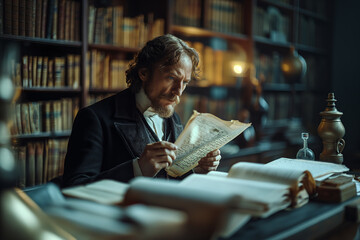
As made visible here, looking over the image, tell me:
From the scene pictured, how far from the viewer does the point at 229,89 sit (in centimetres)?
402

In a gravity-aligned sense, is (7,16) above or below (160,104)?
above

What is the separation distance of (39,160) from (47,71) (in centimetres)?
60

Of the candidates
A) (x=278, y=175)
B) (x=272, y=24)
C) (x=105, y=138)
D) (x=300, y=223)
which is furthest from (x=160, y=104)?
(x=272, y=24)

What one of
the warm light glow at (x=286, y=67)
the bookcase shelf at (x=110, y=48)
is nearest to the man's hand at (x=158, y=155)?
the bookcase shelf at (x=110, y=48)

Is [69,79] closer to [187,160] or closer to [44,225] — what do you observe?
[187,160]

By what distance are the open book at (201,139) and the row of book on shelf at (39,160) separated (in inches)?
55.0

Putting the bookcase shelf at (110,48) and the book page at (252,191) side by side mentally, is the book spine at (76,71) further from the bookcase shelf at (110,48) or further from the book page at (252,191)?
the book page at (252,191)

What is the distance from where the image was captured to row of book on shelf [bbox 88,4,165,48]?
266 centimetres

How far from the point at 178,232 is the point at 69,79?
218 centimetres

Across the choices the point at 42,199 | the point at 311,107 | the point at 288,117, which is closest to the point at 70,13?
the point at 42,199

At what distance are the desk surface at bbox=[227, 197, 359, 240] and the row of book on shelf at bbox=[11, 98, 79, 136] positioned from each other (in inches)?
75.1

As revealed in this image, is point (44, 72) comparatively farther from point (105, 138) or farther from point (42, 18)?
point (105, 138)

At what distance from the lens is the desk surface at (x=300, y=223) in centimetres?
78

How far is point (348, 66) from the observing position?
477 centimetres
